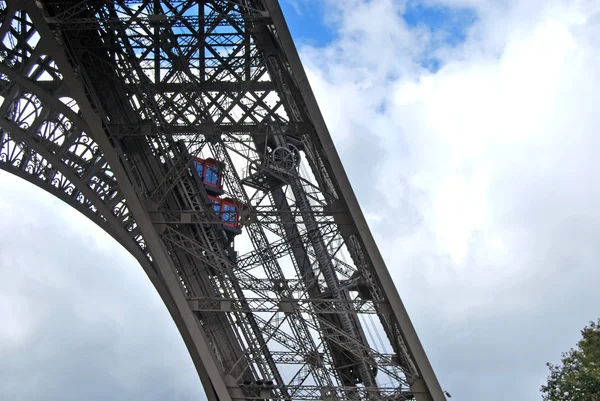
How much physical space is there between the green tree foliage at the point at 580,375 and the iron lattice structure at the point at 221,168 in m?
6.98

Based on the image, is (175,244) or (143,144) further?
(143,144)

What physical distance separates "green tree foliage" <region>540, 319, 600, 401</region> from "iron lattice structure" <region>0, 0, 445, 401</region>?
22.9 feet

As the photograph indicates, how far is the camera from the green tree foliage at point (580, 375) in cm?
2103

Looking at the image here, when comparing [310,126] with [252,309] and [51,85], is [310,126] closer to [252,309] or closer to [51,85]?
[252,309]

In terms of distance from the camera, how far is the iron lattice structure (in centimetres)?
1612

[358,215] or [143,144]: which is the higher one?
[143,144]

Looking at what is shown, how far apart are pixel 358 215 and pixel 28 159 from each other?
12.7 metres

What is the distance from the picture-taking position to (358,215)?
15.7 m

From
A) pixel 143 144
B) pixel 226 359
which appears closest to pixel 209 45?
pixel 143 144

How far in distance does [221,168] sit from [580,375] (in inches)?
525

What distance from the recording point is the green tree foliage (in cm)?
2103

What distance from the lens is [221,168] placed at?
59.6 feet

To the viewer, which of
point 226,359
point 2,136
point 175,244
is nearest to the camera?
point 175,244

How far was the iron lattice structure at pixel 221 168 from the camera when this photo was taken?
52.9ft
